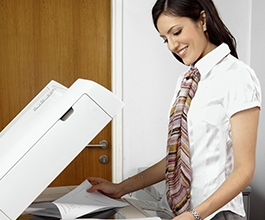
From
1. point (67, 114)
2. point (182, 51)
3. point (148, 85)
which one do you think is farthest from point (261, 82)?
point (67, 114)

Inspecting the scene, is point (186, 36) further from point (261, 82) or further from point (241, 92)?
point (261, 82)

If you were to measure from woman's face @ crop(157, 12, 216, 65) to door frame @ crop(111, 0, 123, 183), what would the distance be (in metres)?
1.31

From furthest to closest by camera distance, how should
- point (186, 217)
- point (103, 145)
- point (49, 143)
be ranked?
point (103, 145) < point (186, 217) < point (49, 143)

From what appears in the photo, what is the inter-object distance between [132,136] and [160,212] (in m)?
1.53

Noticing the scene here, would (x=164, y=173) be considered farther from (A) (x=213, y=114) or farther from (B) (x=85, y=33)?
(B) (x=85, y=33)

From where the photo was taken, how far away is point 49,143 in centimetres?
86

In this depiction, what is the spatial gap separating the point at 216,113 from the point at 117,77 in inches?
58.1

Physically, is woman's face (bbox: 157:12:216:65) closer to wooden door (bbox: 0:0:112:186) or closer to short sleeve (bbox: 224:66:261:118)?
short sleeve (bbox: 224:66:261:118)

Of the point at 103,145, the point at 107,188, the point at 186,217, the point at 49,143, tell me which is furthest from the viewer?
the point at 103,145

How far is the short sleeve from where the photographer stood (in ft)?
3.55

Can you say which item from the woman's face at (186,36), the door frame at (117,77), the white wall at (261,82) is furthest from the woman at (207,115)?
the white wall at (261,82)

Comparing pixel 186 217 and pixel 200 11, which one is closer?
pixel 186 217

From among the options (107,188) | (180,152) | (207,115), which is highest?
(207,115)

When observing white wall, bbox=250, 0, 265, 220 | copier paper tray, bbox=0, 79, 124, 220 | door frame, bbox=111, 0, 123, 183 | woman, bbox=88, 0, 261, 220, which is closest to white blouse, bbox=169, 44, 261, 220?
woman, bbox=88, 0, 261, 220
